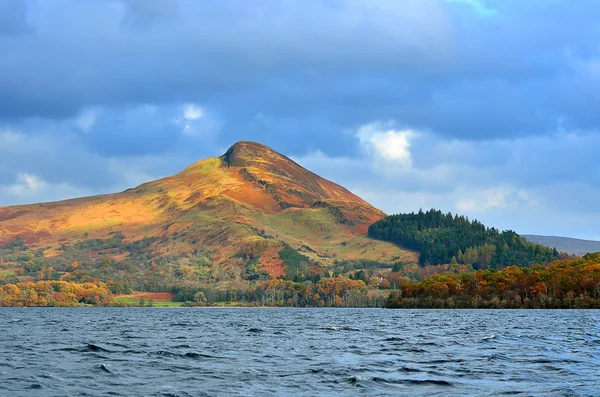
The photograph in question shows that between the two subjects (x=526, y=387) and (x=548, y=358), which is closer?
(x=526, y=387)

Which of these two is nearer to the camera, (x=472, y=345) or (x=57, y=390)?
(x=57, y=390)

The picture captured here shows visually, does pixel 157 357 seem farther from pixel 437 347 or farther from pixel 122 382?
pixel 437 347

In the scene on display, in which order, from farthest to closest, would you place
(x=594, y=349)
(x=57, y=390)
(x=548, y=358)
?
(x=594, y=349) < (x=548, y=358) < (x=57, y=390)

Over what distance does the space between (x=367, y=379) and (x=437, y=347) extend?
113ft

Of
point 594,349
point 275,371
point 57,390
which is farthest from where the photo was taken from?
point 594,349

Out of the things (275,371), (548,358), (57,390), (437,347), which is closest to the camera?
(57,390)

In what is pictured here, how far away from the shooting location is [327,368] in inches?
2667

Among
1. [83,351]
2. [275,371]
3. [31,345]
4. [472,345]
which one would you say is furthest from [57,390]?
[472,345]

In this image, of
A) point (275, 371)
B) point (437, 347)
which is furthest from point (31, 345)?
point (437, 347)

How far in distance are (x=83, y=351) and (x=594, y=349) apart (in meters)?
57.8

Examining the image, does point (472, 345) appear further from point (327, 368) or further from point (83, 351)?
point (83, 351)

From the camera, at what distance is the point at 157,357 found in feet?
255

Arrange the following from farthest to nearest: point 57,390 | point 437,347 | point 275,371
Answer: point 437,347 < point 275,371 < point 57,390

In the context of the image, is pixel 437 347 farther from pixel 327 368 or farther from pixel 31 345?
pixel 31 345
